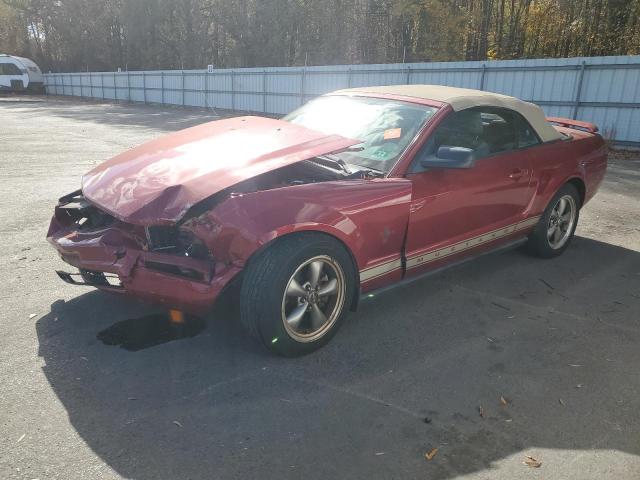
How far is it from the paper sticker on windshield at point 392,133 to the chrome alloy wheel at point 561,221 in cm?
207

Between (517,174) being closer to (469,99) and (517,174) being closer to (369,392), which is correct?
(469,99)

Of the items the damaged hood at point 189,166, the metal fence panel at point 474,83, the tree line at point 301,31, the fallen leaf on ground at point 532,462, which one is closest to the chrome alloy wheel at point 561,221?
the damaged hood at point 189,166

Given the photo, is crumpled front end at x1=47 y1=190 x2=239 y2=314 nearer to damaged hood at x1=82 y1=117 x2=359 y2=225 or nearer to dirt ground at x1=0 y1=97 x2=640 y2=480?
damaged hood at x1=82 y1=117 x2=359 y2=225

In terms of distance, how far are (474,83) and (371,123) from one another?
41.9 ft

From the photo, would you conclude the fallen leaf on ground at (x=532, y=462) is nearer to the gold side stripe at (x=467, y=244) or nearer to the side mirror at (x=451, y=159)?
the gold side stripe at (x=467, y=244)

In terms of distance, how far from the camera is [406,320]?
3.71 metres

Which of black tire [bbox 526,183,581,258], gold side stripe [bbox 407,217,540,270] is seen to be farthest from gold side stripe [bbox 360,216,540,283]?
black tire [bbox 526,183,581,258]

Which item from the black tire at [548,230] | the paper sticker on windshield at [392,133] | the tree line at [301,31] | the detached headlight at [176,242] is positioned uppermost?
the tree line at [301,31]

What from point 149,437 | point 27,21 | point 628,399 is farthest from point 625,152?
point 27,21

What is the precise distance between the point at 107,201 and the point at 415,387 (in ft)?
6.92

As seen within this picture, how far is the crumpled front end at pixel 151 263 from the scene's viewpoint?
2.84m

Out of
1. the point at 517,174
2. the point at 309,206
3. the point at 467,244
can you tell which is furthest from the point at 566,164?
the point at 309,206

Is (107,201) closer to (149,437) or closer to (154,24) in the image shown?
(149,437)

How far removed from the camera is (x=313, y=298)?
309 centimetres
